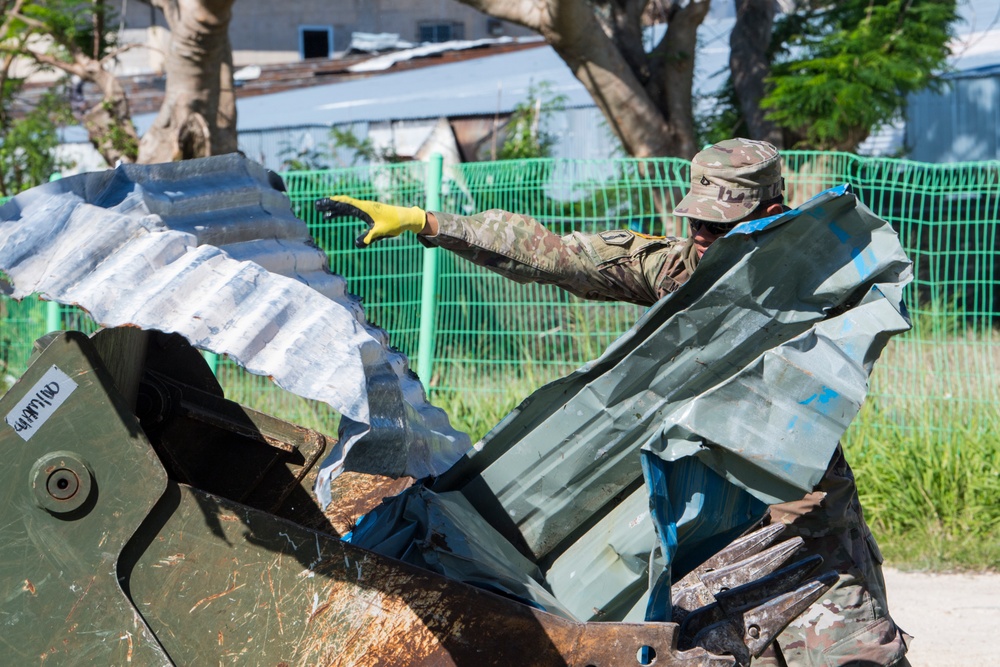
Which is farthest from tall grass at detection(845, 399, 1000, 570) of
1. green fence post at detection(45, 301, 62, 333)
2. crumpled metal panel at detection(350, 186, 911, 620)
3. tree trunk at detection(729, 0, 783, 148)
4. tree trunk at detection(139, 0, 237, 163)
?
green fence post at detection(45, 301, 62, 333)

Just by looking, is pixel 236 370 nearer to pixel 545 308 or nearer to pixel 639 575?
pixel 545 308

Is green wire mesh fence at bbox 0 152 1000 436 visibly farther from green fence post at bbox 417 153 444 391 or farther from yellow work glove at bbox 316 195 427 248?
yellow work glove at bbox 316 195 427 248

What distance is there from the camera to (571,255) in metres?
3.05

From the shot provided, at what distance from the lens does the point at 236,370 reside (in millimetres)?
6730

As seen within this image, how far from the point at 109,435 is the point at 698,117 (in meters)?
8.96

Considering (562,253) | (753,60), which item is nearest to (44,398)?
(562,253)

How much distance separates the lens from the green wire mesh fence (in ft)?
17.8

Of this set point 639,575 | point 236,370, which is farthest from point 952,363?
point 236,370

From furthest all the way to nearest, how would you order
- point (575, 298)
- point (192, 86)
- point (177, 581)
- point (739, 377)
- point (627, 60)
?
point (627, 60) → point (192, 86) → point (575, 298) → point (739, 377) → point (177, 581)

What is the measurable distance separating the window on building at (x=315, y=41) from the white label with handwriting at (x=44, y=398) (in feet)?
80.3

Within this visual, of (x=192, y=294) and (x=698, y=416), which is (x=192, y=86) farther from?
(x=698, y=416)

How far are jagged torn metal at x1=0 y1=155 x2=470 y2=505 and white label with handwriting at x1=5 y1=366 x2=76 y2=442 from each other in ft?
0.65

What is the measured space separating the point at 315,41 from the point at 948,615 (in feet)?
77.3

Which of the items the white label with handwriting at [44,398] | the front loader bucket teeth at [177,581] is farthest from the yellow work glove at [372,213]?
the white label with handwriting at [44,398]
